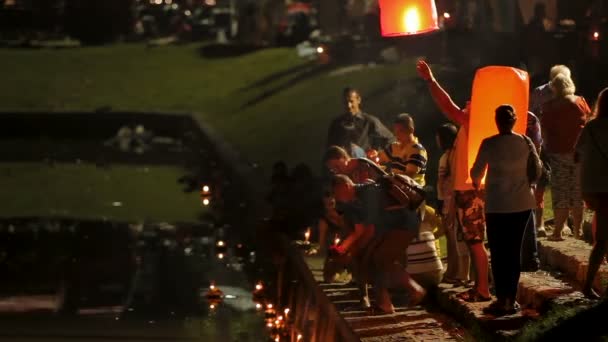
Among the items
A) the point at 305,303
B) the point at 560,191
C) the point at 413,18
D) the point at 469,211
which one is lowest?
the point at 305,303

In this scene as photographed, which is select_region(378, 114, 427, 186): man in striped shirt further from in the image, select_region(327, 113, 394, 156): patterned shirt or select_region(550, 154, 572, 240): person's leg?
select_region(327, 113, 394, 156): patterned shirt

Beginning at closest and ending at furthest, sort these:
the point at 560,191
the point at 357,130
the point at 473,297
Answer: the point at 473,297, the point at 560,191, the point at 357,130

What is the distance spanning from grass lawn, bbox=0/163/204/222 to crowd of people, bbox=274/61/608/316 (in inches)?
367

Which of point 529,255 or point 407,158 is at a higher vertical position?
point 407,158

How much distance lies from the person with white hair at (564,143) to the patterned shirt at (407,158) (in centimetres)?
106

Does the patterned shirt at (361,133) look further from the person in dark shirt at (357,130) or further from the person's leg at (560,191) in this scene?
the person's leg at (560,191)

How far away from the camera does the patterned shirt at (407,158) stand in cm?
1347

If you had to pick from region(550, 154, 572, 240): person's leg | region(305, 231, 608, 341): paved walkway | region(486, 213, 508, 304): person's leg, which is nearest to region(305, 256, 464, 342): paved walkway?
region(305, 231, 608, 341): paved walkway

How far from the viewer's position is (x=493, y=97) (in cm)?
1237

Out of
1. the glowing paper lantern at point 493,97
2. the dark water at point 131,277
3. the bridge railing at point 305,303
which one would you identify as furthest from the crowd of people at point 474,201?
the dark water at point 131,277

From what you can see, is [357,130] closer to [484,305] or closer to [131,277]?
[131,277]

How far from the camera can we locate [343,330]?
39.5ft

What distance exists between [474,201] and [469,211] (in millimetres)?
79

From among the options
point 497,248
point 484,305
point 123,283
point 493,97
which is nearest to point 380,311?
point 484,305
